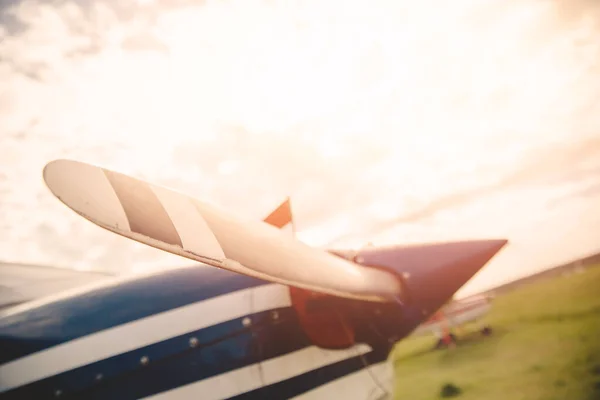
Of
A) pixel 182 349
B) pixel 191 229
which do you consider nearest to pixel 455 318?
pixel 182 349

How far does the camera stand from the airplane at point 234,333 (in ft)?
5.86

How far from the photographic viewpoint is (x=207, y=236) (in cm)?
115

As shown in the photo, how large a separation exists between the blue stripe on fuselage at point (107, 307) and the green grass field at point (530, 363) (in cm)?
126

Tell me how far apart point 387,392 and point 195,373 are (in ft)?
3.81

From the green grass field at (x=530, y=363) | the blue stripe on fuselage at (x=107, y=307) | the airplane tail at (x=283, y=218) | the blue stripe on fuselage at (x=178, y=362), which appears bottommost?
the green grass field at (x=530, y=363)

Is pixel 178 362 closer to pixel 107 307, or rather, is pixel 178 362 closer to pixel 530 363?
pixel 107 307

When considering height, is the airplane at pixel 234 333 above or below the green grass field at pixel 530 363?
above

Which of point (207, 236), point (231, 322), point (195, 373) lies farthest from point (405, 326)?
point (207, 236)

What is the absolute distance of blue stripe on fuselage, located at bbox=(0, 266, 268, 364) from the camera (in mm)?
1886

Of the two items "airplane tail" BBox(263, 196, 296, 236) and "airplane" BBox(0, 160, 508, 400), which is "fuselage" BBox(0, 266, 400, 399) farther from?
"airplane tail" BBox(263, 196, 296, 236)

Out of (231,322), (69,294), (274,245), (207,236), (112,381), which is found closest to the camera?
(207,236)

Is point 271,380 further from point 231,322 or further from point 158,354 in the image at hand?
point 158,354

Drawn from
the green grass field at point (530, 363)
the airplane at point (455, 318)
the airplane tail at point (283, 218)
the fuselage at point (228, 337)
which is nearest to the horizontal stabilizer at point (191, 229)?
the fuselage at point (228, 337)

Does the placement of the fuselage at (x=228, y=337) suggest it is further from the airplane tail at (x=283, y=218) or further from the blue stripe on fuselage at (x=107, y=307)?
the airplane tail at (x=283, y=218)
